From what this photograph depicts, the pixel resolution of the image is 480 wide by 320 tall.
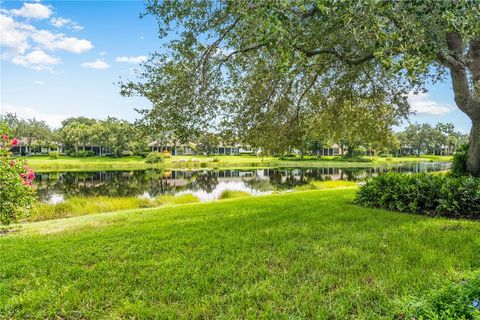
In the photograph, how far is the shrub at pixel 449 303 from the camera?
312 cm

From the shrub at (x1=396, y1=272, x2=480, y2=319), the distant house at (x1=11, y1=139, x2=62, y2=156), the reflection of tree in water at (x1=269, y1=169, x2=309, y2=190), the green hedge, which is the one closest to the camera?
the shrub at (x1=396, y1=272, x2=480, y2=319)

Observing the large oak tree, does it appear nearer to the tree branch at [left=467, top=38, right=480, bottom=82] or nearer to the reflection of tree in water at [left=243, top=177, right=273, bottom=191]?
the tree branch at [left=467, top=38, right=480, bottom=82]

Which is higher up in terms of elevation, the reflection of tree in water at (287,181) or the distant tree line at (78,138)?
the distant tree line at (78,138)

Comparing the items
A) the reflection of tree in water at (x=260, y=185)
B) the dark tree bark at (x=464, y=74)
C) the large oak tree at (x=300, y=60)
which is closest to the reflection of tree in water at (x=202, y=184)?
the reflection of tree in water at (x=260, y=185)

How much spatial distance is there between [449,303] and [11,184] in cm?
1004

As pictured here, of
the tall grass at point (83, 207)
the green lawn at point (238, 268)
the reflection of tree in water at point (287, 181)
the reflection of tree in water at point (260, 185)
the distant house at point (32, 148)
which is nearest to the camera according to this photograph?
the green lawn at point (238, 268)

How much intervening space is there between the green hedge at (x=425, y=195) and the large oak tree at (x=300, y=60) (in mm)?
2186

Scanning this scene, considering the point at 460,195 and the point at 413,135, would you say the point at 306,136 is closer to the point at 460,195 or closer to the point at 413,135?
the point at 460,195

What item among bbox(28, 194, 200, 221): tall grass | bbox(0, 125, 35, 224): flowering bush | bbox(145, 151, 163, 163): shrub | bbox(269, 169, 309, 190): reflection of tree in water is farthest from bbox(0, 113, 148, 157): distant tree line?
bbox(0, 125, 35, 224): flowering bush

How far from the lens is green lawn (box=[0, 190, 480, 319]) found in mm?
4207

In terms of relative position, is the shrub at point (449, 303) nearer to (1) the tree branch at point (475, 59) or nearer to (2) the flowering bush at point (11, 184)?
(1) the tree branch at point (475, 59)

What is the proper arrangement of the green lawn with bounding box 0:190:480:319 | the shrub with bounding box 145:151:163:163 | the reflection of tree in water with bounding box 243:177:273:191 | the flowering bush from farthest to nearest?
the shrub with bounding box 145:151:163:163 < the reflection of tree in water with bounding box 243:177:273:191 < the flowering bush < the green lawn with bounding box 0:190:480:319

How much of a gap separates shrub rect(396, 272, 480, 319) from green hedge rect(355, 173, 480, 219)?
580 cm

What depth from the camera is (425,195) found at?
9.39m
